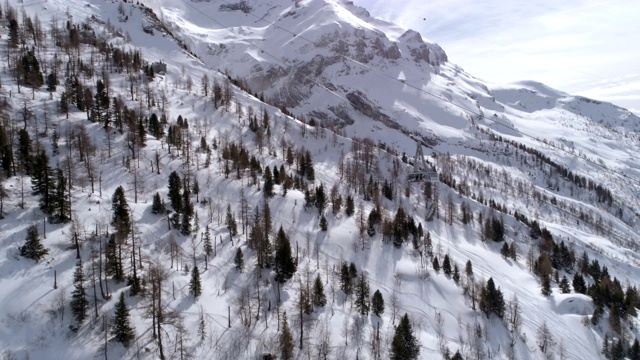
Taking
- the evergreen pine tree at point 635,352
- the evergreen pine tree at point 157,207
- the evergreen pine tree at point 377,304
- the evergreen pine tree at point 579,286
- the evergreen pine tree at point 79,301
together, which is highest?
the evergreen pine tree at point 157,207

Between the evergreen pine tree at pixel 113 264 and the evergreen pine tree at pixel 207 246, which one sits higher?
the evergreen pine tree at pixel 113 264

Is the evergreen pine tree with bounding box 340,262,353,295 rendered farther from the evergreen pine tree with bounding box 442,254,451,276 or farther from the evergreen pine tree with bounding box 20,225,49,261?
the evergreen pine tree with bounding box 20,225,49,261

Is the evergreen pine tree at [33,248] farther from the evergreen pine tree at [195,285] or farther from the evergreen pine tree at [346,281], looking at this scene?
the evergreen pine tree at [346,281]

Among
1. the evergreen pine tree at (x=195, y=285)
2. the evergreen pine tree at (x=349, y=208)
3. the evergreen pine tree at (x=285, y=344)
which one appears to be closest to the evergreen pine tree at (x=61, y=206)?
the evergreen pine tree at (x=195, y=285)

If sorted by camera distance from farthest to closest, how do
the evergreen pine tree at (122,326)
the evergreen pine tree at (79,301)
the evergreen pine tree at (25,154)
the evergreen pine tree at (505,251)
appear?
the evergreen pine tree at (505,251) < the evergreen pine tree at (25,154) < the evergreen pine tree at (79,301) < the evergreen pine tree at (122,326)

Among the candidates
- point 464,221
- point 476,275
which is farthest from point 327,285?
point 464,221

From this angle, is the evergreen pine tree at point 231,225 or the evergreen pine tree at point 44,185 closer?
the evergreen pine tree at point 44,185
